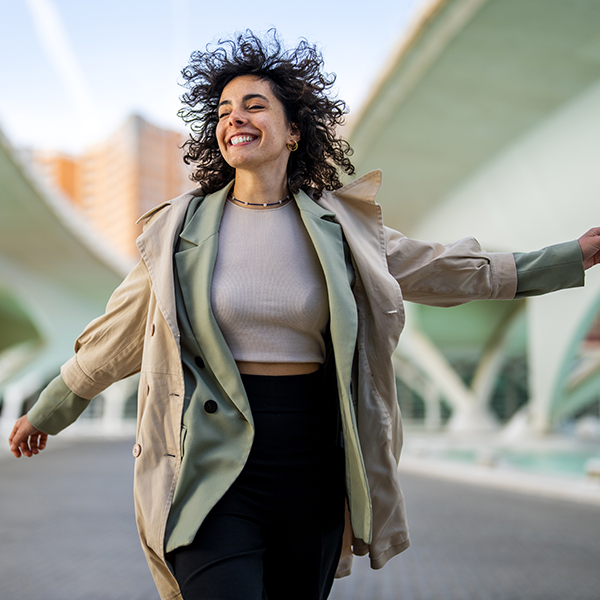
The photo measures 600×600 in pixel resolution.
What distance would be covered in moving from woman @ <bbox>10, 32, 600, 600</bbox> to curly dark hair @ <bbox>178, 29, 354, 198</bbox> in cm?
1

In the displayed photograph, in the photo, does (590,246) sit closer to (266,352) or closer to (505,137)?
(266,352)

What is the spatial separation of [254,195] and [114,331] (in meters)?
0.65

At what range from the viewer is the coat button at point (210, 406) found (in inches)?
82.7

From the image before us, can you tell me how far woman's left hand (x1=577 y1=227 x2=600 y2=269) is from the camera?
2.39 m

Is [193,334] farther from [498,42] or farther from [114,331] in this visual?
[498,42]

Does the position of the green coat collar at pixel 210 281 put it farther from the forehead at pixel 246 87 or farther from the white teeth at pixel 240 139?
the forehead at pixel 246 87

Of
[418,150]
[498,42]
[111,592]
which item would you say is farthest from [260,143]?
[418,150]

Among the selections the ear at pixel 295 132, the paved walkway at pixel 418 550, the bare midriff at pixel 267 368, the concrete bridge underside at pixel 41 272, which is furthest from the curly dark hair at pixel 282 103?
the concrete bridge underside at pixel 41 272

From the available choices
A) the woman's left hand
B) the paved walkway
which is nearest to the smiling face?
the woman's left hand

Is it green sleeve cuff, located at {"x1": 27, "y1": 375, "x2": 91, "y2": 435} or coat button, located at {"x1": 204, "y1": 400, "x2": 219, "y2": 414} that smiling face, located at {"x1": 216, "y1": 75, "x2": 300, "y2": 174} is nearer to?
coat button, located at {"x1": 204, "y1": 400, "x2": 219, "y2": 414}

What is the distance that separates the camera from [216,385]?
7.08ft

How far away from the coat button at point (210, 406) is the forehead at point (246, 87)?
1.04 metres

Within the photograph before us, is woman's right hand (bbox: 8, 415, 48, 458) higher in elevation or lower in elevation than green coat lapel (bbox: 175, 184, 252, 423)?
lower

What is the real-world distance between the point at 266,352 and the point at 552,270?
100 centimetres
